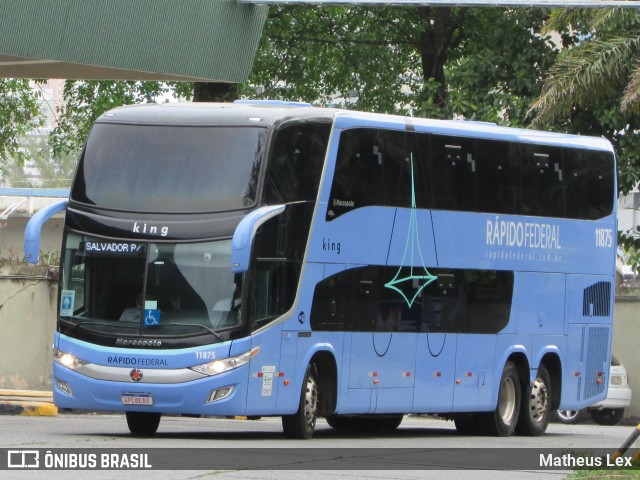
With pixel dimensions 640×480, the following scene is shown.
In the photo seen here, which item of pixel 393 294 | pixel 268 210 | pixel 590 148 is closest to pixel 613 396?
pixel 590 148

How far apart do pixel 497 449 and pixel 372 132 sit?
13.1 ft

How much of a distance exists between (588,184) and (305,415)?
6.57 metres

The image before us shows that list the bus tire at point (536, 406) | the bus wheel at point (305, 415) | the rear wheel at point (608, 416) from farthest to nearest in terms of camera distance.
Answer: the rear wheel at point (608, 416) < the bus tire at point (536, 406) < the bus wheel at point (305, 415)

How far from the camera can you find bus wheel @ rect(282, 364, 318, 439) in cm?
1680

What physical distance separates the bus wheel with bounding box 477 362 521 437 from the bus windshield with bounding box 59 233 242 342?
544 centimetres

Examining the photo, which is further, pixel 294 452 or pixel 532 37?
pixel 532 37

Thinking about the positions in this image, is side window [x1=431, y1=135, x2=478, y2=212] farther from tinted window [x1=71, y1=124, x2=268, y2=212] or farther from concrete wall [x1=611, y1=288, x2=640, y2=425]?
concrete wall [x1=611, y1=288, x2=640, y2=425]

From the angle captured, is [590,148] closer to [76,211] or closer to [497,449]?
[497,449]

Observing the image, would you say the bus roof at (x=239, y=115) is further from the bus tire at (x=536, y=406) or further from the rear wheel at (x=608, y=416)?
the rear wheel at (x=608, y=416)

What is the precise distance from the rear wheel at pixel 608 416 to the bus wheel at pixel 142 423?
13.0 m

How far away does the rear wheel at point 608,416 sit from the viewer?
28.0m

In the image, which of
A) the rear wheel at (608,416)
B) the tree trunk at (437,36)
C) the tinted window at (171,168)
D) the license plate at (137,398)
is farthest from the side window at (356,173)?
the tree trunk at (437,36)

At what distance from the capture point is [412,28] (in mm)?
34125

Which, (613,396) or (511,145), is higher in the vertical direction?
(511,145)
